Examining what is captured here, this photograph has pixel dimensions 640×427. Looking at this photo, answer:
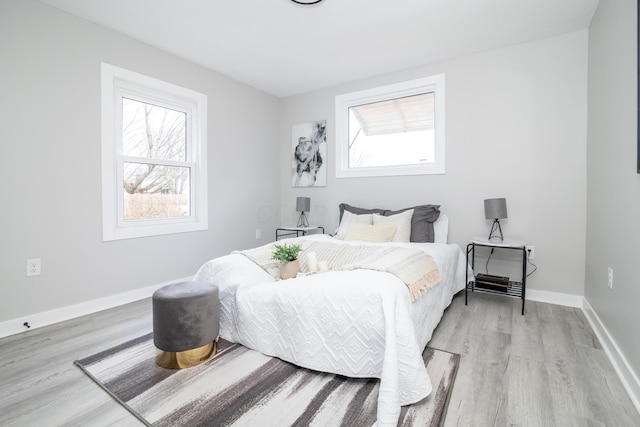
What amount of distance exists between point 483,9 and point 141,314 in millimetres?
3760

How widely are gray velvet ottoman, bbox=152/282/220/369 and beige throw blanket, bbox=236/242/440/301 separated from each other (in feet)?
1.83

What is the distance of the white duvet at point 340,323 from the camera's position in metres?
1.44

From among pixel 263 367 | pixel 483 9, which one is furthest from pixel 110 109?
pixel 483 9

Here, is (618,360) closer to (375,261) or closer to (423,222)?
(375,261)

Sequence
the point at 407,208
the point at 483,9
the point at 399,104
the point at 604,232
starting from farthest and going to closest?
the point at 399,104 → the point at 407,208 → the point at 483,9 → the point at 604,232

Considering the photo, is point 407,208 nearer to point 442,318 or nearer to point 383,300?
point 442,318

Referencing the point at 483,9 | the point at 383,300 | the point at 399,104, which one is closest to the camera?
the point at 383,300

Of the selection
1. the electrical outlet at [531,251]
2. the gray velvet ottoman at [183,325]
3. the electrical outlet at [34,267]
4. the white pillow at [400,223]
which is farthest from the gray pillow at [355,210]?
the electrical outlet at [34,267]

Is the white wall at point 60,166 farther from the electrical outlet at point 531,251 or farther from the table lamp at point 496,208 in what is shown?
the electrical outlet at point 531,251

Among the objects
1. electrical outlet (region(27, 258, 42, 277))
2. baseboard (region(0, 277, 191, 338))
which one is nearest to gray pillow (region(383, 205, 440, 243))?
baseboard (region(0, 277, 191, 338))

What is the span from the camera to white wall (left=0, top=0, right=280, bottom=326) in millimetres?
2246

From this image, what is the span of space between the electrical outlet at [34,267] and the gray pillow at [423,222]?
10.4 feet

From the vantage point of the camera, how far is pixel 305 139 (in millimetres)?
4391

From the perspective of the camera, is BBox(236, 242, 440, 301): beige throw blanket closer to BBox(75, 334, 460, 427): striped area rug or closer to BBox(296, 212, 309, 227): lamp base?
BBox(75, 334, 460, 427): striped area rug
